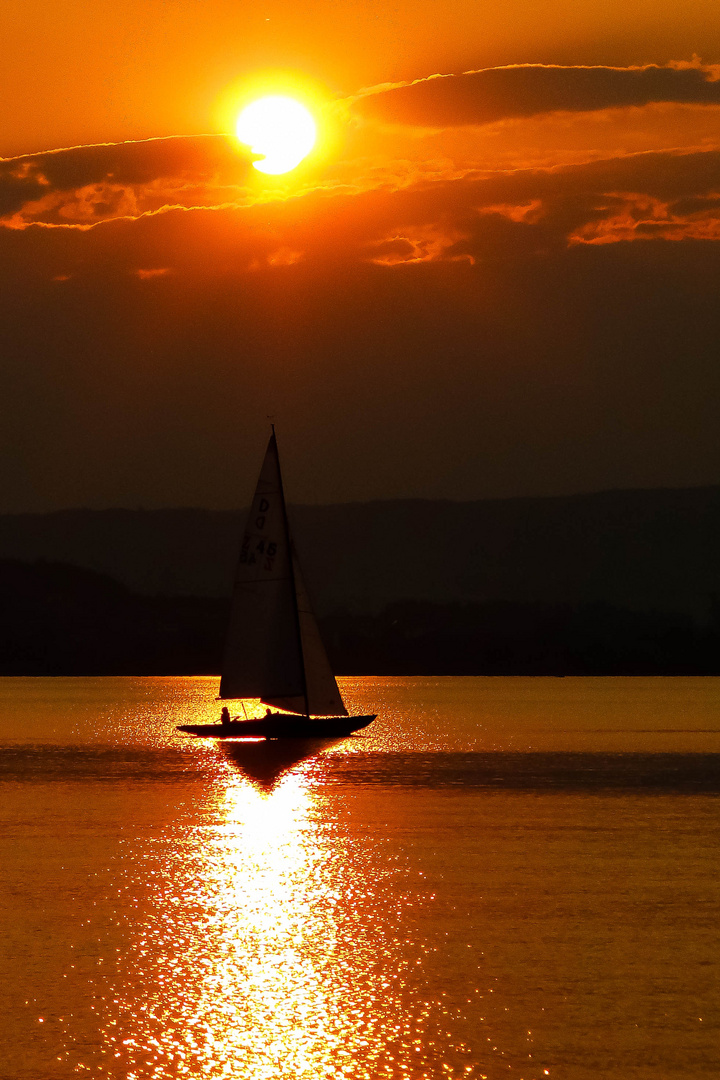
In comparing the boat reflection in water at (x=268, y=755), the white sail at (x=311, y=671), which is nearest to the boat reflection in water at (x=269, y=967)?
the white sail at (x=311, y=671)

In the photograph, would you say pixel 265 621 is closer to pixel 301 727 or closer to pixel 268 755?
pixel 301 727

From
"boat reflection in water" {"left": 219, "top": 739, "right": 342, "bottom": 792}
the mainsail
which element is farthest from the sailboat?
"boat reflection in water" {"left": 219, "top": 739, "right": 342, "bottom": 792}

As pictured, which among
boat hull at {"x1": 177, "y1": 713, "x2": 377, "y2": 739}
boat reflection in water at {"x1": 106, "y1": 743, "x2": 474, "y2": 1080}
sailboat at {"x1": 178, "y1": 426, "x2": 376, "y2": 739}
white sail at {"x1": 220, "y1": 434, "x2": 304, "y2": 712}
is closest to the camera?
boat reflection in water at {"x1": 106, "y1": 743, "x2": 474, "y2": 1080}

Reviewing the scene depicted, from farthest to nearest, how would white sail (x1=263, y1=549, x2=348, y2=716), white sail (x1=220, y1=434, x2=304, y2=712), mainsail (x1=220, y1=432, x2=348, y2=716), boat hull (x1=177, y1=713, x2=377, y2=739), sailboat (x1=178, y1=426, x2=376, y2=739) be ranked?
white sail (x1=263, y1=549, x2=348, y2=716)
white sail (x1=220, y1=434, x2=304, y2=712)
mainsail (x1=220, y1=432, x2=348, y2=716)
sailboat (x1=178, y1=426, x2=376, y2=739)
boat hull (x1=177, y1=713, x2=377, y2=739)

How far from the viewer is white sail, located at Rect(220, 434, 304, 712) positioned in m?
94.7

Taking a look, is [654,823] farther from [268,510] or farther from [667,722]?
[667,722]

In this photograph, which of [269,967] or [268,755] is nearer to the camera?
[269,967]

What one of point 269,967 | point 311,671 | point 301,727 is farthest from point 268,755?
point 269,967

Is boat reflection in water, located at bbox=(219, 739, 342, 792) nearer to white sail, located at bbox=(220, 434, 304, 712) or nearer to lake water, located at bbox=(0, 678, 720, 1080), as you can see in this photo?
white sail, located at bbox=(220, 434, 304, 712)

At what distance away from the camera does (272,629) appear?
3750 inches

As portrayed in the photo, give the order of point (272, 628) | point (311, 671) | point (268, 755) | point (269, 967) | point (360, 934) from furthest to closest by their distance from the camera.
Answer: point (268, 755) → point (311, 671) → point (272, 628) → point (360, 934) → point (269, 967)

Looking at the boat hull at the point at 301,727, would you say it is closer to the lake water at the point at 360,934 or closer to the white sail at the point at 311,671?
the white sail at the point at 311,671

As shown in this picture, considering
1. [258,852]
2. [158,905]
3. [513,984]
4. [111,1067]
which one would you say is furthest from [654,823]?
[111,1067]

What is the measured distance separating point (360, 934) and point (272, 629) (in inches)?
2210
